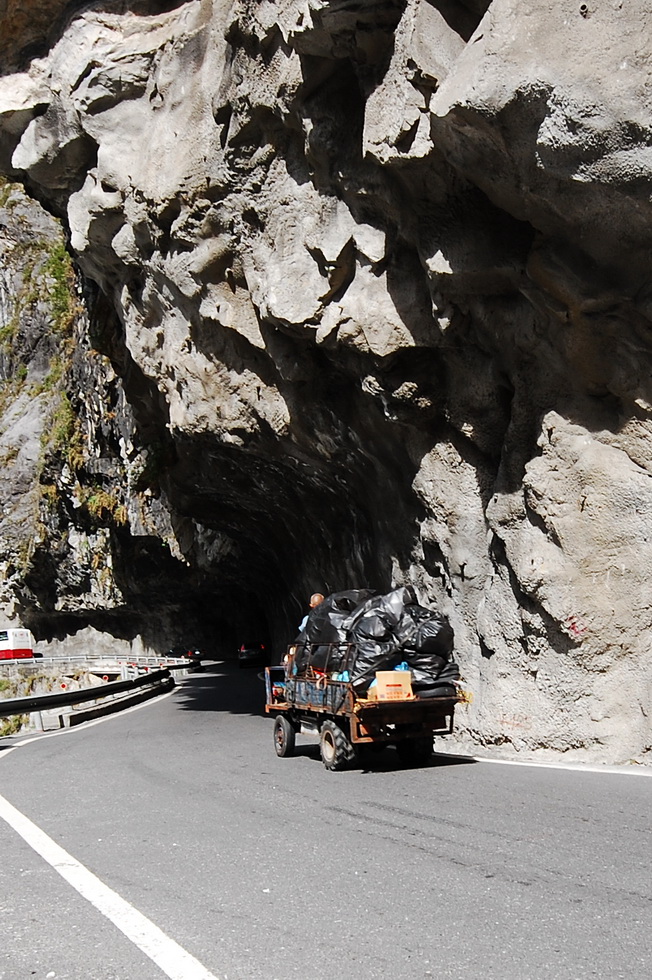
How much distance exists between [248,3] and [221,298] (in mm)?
5021

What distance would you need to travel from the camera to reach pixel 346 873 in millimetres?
5480

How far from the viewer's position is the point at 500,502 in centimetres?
1294

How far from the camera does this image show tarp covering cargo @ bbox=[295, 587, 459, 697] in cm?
1028

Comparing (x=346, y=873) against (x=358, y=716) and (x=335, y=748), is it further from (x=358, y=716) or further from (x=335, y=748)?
(x=335, y=748)

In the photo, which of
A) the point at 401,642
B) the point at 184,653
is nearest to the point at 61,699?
the point at 401,642

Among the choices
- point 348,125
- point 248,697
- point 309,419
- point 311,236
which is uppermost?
point 348,125

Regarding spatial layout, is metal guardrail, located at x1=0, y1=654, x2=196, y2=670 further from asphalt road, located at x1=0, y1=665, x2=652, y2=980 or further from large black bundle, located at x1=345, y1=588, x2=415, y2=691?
asphalt road, located at x1=0, y1=665, x2=652, y2=980

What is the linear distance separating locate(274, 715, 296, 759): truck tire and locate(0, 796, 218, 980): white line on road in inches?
181

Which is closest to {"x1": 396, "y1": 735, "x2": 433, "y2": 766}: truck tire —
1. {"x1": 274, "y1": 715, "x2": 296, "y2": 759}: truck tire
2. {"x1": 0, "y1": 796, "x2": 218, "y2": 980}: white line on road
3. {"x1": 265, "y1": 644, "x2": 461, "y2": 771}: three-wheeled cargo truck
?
{"x1": 265, "y1": 644, "x2": 461, "y2": 771}: three-wheeled cargo truck

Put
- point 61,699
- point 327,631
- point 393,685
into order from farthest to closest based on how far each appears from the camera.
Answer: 1. point 61,699
2. point 327,631
3. point 393,685

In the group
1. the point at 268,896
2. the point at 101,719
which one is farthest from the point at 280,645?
the point at 268,896

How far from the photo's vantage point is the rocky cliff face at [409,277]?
34.7 ft

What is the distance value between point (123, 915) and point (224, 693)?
2233 cm

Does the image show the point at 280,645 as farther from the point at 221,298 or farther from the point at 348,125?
the point at 348,125
